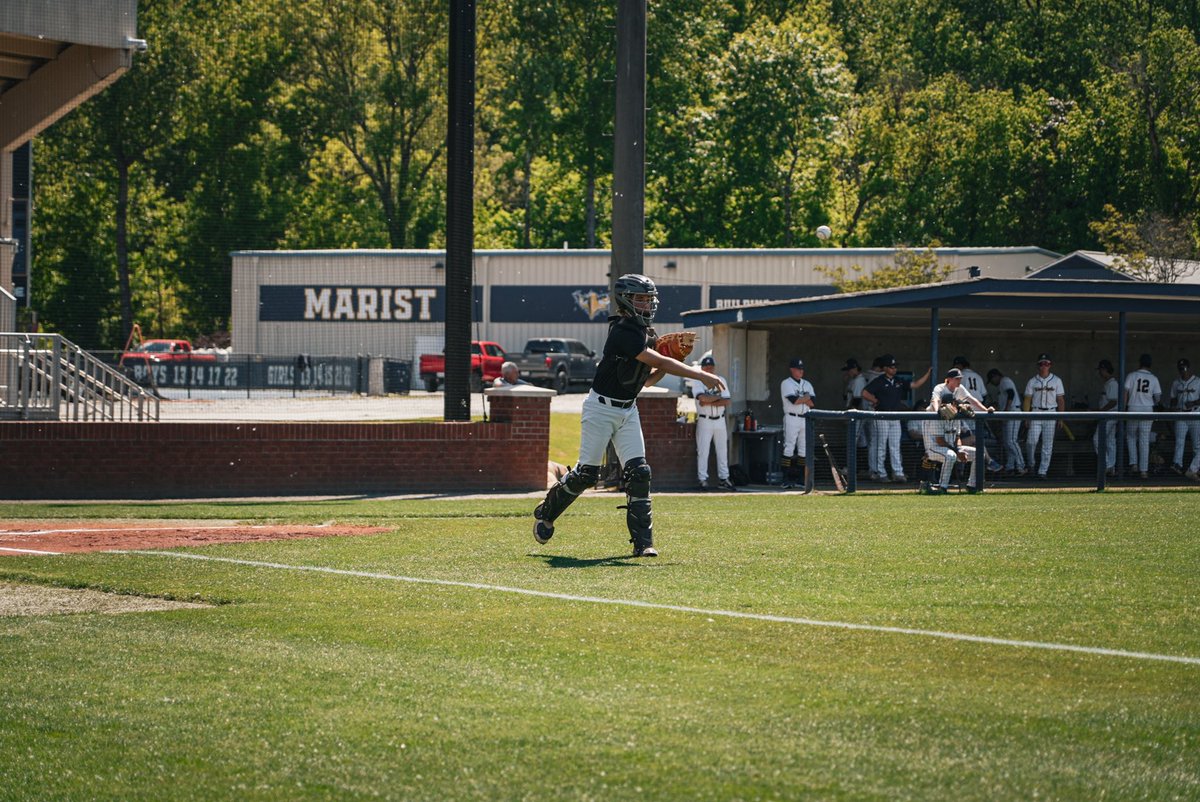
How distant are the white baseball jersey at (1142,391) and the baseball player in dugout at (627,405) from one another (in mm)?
13242

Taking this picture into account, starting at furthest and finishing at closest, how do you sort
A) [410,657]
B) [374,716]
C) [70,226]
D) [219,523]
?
[70,226] → [219,523] → [410,657] → [374,716]

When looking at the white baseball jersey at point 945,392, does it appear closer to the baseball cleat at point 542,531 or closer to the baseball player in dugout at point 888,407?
the baseball player in dugout at point 888,407

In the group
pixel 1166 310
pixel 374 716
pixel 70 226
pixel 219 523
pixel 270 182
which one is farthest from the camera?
pixel 270 182

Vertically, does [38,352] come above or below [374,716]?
above

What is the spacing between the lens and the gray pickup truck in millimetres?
44594

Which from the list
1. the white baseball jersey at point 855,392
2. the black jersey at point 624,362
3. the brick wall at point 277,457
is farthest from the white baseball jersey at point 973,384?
the black jersey at point 624,362

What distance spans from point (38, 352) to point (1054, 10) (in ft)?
166

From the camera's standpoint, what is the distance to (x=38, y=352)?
19.7 m

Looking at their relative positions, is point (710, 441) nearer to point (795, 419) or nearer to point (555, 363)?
point (795, 419)

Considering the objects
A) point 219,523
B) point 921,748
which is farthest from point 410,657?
point 219,523

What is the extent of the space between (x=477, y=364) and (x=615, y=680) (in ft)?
125

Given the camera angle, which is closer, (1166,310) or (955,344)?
(1166,310)

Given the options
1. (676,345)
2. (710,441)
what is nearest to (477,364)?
(710,441)

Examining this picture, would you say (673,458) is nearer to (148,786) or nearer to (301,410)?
(301,410)
